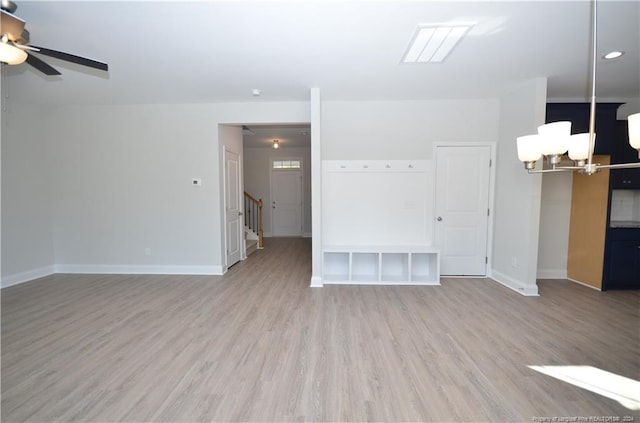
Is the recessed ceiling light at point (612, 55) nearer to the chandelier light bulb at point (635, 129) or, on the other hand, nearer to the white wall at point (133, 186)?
the chandelier light bulb at point (635, 129)

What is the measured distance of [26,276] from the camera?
4410mm

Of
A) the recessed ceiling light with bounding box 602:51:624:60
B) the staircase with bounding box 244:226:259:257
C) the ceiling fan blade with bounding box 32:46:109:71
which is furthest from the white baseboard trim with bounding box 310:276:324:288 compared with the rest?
the recessed ceiling light with bounding box 602:51:624:60

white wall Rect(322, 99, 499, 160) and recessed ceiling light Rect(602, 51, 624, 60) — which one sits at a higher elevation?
recessed ceiling light Rect(602, 51, 624, 60)

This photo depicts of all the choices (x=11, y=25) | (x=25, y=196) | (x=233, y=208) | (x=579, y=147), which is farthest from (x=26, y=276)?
(x=579, y=147)

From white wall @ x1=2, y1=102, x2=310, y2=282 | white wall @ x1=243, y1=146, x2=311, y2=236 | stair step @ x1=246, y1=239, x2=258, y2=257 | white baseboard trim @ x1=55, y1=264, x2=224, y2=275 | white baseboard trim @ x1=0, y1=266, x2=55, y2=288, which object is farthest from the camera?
white wall @ x1=243, y1=146, x2=311, y2=236

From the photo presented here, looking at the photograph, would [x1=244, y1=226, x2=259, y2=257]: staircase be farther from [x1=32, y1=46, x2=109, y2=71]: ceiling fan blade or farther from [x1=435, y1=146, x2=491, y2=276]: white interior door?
[x1=32, y1=46, x2=109, y2=71]: ceiling fan blade

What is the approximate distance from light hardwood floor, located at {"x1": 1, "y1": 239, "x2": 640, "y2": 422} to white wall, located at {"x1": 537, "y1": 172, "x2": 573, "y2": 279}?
1.62 ft

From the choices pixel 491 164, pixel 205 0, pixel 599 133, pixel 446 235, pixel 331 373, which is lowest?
pixel 331 373

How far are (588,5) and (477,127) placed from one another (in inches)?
93.5

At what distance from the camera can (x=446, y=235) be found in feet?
15.1

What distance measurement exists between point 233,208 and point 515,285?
16.1ft

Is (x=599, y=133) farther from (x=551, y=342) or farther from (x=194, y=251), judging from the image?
Answer: (x=194, y=251)

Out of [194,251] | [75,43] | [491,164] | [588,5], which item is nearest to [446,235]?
[491,164]

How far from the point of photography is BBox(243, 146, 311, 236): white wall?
28.5 ft
